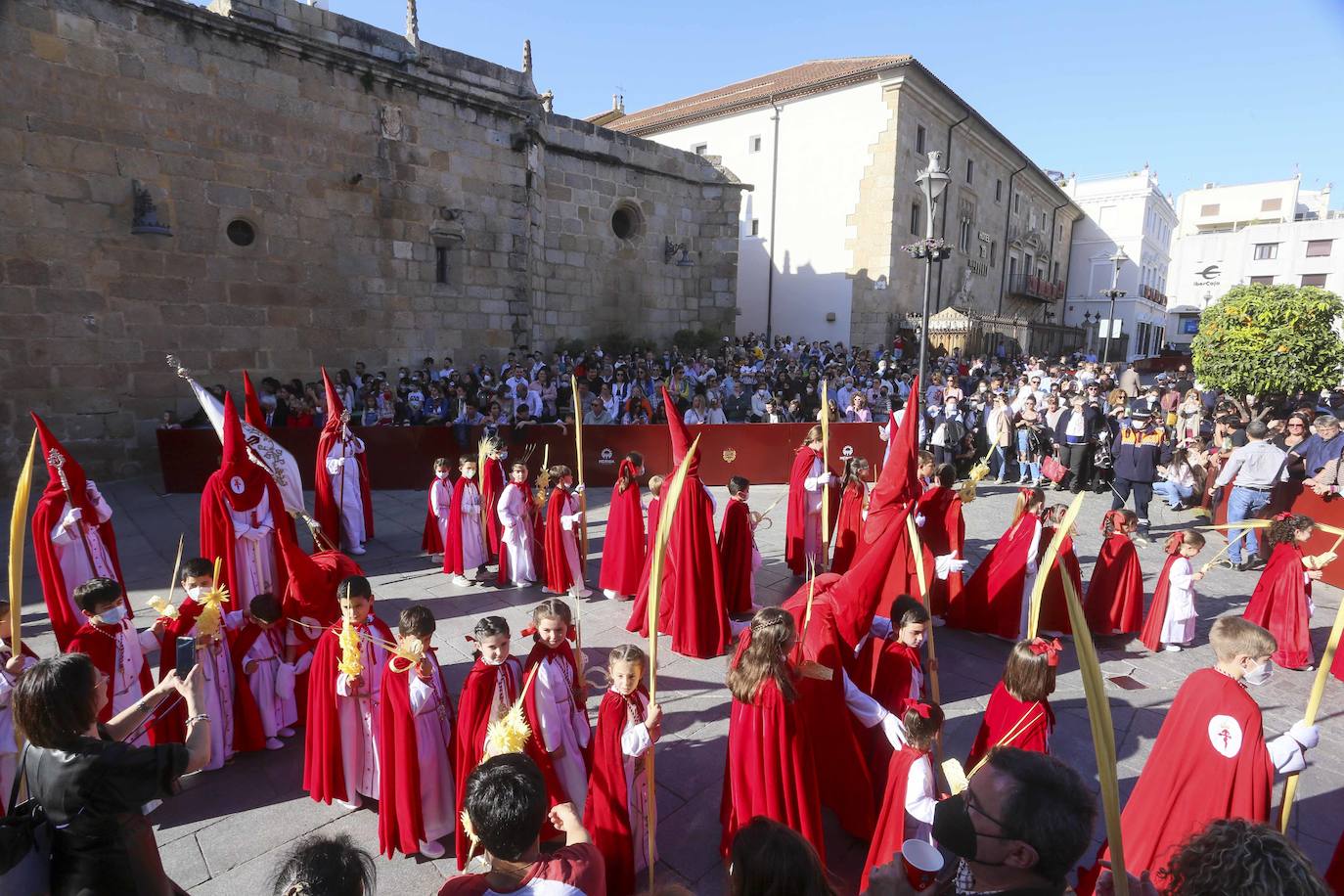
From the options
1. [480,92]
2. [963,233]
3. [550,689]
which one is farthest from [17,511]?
[963,233]

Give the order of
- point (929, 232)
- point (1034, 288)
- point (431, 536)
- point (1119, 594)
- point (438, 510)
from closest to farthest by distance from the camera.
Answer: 1. point (1119, 594)
2. point (438, 510)
3. point (431, 536)
4. point (929, 232)
5. point (1034, 288)

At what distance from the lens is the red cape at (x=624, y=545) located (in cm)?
736

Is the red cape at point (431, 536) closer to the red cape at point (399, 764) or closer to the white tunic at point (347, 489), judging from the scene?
the white tunic at point (347, 489)

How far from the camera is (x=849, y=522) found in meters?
7.62

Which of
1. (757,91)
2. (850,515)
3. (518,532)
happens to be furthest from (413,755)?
(757,91)

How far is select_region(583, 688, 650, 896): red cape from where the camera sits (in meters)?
3.35

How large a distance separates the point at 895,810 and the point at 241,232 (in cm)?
1401

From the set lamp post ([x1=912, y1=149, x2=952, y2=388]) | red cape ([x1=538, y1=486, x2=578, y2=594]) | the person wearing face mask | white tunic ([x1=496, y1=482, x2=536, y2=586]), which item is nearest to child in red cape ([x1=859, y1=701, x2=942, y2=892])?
the person wearing face mask

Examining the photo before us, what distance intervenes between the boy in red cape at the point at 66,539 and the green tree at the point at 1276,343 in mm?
18469

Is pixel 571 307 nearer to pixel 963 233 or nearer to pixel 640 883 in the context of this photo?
pixel 640 883

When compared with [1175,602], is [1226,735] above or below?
above

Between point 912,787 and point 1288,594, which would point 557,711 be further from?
point 1288,594

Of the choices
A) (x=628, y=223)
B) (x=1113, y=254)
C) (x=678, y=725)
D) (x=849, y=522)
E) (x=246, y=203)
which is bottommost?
(x=678, y=725)

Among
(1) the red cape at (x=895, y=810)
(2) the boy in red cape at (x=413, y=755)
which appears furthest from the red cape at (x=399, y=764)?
(1) the red cape at (x=895, y=810)
